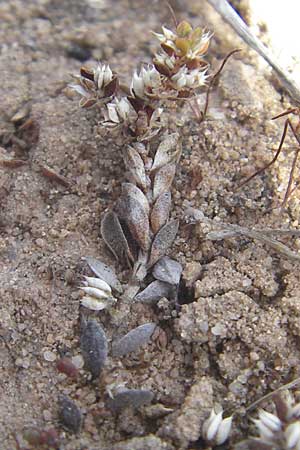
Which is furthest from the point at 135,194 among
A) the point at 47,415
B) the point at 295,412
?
the point at 295,412

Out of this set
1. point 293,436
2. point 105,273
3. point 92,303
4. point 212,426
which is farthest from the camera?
point 105,273

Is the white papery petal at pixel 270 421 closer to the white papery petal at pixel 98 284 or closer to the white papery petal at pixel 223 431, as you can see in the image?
the white papery petal at pixel 223 431

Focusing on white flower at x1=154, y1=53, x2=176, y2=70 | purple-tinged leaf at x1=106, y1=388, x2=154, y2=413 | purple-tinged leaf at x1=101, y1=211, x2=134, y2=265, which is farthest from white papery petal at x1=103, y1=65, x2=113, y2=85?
purple-tinged leaf at x1=106, y1=388, x2=154, y2=413

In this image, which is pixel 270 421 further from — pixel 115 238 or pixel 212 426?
pixel 115 238

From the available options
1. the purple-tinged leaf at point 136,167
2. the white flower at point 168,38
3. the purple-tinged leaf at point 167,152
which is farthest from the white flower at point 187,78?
the purple-tinged leaf at point 136,167

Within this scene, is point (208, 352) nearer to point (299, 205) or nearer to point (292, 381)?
point (292, 381)

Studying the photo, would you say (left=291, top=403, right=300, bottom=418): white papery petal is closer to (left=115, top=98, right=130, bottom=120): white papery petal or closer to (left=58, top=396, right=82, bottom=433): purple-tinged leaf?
(left=58, top=396, right=82, bottom=433): purple-tinged leaf
